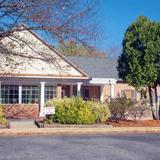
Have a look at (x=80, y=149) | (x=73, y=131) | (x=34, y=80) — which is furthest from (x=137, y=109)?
(x=80, y=149)

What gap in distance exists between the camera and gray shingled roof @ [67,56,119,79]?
3847 centimetres

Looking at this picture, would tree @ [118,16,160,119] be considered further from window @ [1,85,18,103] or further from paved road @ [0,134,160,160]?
window @ [1,85,18,103]

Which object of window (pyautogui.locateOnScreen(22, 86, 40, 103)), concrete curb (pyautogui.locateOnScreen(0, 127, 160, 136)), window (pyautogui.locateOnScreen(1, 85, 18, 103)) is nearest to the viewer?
concrete curb (pyautogui.locateOnScreen(0, 127, 160, 136))

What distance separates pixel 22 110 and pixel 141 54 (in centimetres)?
982

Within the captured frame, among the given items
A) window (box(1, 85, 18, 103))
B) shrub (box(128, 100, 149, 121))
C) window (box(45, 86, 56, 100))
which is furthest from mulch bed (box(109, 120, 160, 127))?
window (box(1, 85, 18, 103))

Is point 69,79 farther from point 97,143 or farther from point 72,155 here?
point 72,155

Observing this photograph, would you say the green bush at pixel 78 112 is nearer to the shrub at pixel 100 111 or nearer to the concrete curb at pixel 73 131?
the shrub at pixel 100 111

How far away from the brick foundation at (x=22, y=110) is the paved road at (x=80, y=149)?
14081 millimetres

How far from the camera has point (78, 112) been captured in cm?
2398

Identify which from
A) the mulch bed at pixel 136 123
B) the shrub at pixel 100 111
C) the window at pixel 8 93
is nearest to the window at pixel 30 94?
the window at pixel 8 93

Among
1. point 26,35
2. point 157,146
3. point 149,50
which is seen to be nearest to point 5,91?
point 26,35

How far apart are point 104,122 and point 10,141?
9088 mm

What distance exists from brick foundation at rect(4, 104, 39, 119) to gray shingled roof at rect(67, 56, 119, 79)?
7229 millimetres

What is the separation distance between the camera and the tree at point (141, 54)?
2544 cm
